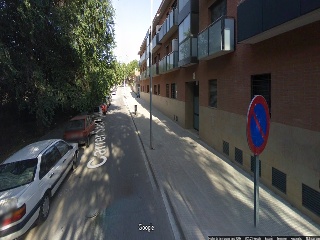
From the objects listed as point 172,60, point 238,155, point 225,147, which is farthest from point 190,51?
point 238,155

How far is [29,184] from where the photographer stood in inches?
209

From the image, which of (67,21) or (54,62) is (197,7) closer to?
(67,21)

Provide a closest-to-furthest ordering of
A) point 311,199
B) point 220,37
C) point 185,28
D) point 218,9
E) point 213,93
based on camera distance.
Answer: point 311,199 → point 220,37 → point 218,9 → point 213,93 → point 185,28

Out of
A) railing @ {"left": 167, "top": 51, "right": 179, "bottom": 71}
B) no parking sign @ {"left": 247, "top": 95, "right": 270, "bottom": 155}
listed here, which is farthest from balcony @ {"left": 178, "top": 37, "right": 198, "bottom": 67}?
no parking sign @ {"left": 247, "top": 95, "right": 270, "bottom": 155}

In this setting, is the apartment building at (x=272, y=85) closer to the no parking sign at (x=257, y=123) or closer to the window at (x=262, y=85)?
the window at (x=262, y=85)

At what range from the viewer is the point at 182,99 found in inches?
653

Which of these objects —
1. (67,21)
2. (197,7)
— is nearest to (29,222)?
(67,21)

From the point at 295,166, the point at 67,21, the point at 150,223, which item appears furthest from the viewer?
the point at 67,21

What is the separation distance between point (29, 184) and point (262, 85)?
260 inches

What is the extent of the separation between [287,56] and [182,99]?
10.7 m

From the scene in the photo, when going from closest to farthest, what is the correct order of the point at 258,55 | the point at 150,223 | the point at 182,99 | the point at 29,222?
1. the point at 29,222
2. the point at 150,223
3. the point at 258,55
4. the point at 182,99

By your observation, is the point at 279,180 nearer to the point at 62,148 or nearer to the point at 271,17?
the point at 271,17

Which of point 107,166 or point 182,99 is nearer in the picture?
point 107,166

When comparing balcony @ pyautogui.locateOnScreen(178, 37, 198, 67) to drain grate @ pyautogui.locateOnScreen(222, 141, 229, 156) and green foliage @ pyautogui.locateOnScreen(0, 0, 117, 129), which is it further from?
drain grate @ pyautogui.locateOnScreen(222, 141, 229, 156)
